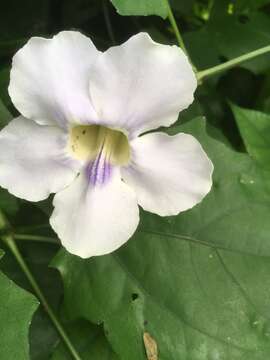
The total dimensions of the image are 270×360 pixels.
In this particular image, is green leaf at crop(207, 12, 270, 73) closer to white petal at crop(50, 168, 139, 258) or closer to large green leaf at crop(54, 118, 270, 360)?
large green leaf at crop(54, 118, 270, 360)

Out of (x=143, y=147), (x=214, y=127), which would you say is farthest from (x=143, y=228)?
(x=214, y=127)

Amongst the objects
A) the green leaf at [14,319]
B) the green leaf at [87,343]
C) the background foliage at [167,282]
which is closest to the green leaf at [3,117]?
the background foliage at [167,282]

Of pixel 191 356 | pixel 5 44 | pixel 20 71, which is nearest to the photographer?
pixel 20 71

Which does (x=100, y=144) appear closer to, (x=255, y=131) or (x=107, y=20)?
(x=255, y=131)

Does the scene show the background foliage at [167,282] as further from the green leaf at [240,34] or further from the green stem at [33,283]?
the green leaf at [240,34]

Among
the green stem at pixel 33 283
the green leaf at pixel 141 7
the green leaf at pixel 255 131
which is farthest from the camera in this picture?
the green leaf at pixel 255 131

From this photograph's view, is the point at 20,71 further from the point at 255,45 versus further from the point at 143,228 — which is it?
the point at 255,45

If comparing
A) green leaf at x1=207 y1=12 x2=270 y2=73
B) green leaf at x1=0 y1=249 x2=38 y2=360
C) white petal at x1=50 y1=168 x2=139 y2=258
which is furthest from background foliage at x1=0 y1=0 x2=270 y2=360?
green leaf at x1=207 y1=12 x2=270 y2=73
